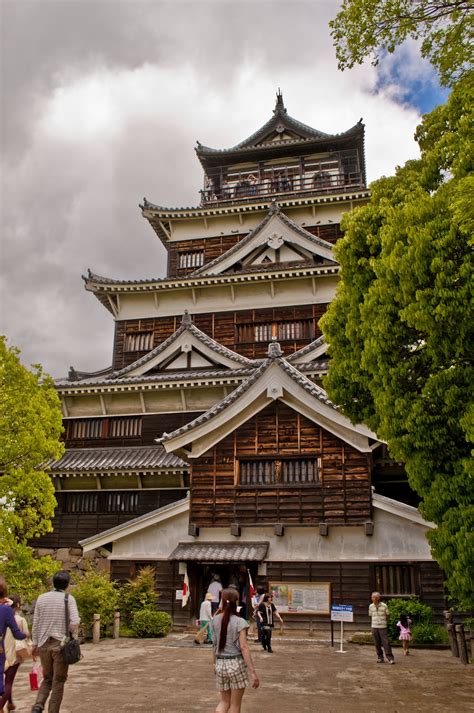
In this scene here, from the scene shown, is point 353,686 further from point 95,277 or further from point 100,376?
point 95,277

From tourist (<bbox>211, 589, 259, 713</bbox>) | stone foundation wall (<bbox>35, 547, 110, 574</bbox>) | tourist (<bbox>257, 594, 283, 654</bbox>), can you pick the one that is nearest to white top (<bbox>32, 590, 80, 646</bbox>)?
tourist (<bbox>211, 589, 259, 713</bbox>)

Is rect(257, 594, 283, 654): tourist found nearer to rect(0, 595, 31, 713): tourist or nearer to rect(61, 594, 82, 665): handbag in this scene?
rect(0, 595, 31, 713): tourist

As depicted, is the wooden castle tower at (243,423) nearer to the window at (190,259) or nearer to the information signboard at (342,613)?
the window at (190,259)

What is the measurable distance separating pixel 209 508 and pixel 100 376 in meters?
10.8

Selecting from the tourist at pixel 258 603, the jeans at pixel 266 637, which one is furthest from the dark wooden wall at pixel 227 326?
the jeans at pixel 266 637

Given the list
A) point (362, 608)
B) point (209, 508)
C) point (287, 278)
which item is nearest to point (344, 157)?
point (287, 278)

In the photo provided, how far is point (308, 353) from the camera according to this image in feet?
75.5

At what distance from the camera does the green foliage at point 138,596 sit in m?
17.3

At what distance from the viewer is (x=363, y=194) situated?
26812mm

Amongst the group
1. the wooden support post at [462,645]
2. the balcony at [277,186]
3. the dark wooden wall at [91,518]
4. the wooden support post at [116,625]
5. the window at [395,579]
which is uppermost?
the balcony at [277,186]

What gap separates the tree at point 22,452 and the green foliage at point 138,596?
357 centimetres

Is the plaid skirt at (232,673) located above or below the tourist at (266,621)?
above

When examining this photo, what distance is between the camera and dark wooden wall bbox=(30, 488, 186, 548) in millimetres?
21828

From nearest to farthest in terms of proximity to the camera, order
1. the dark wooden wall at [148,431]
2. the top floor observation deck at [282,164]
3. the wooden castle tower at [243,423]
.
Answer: the wooden castle tower at [243,423] < the dark wooden wall at [148,431] < the top floor observation deck at [282,164]
